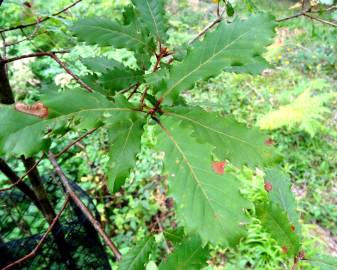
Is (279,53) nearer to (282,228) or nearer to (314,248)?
(314,248)

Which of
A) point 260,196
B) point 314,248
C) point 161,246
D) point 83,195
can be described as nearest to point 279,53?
point 260,196

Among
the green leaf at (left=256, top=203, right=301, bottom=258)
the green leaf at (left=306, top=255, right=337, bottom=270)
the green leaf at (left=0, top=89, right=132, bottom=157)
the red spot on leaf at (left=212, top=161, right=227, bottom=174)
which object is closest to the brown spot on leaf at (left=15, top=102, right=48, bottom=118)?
the green leaf at (left=0, top=89, right=132, bottom=157)

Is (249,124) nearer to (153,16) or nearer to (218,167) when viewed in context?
(153,16)

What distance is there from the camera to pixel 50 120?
42 centimetres

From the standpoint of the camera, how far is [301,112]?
319 cm

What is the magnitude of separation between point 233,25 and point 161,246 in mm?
A: 1891

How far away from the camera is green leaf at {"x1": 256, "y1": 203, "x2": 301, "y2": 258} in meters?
0.65

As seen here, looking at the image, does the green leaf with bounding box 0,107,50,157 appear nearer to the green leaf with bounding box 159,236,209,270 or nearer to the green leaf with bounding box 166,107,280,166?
the green leaf with bounding box 166,107,280,166

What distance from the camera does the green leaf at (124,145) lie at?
49 centimetres

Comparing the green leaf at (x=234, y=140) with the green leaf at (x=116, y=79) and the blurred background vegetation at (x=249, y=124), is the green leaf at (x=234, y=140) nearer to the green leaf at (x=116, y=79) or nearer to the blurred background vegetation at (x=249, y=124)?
the green leaf at (x=116, y=79)

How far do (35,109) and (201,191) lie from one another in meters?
0.23

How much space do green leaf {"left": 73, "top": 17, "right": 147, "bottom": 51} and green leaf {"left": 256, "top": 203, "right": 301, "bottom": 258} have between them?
0.40 meters

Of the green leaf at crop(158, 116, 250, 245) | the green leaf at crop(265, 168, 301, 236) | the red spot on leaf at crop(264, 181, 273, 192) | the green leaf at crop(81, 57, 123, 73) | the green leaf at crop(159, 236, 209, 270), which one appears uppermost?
the green leaf at crop(81, 57, 123, 73)

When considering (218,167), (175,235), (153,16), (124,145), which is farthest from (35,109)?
(175,235)
